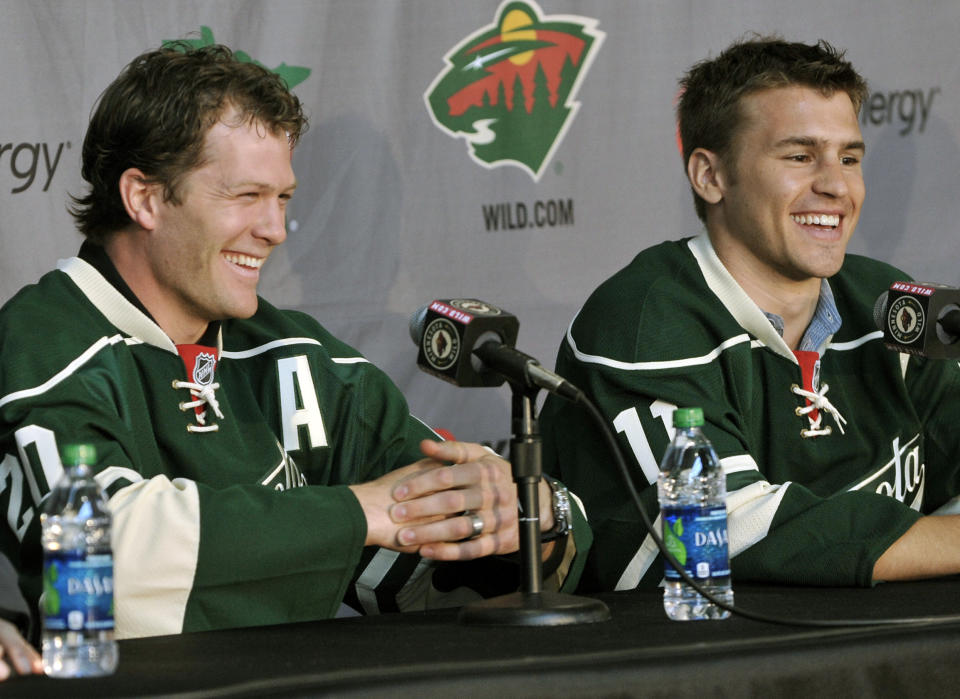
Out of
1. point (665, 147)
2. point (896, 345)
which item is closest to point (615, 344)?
point (896, 345)

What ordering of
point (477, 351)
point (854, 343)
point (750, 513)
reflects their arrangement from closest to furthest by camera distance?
1. point (477, 351)
2. point (750, 513)
3. point (854, 343)

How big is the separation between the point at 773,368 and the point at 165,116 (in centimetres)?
114

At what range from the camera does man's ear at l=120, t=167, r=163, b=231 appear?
2.30m

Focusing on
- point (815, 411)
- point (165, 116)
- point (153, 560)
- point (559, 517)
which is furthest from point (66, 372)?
point (815, 411)

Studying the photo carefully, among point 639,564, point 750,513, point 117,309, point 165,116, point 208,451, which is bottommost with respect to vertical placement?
point 639,564

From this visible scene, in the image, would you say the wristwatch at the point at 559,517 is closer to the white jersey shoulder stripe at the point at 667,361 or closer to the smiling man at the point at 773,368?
the smiling man at the point at 773,368

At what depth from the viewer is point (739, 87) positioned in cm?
266

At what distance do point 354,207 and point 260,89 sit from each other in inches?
30.3

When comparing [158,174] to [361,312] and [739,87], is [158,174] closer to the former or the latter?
[361,312]

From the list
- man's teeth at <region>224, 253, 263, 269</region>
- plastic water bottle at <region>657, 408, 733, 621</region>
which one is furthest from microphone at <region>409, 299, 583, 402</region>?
man's teeth at <region>224, 253, 263, 269</region>

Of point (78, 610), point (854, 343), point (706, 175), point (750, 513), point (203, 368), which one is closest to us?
point (78, 610)

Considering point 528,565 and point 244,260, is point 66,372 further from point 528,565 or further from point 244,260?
point 528,565

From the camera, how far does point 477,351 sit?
67.4 inches

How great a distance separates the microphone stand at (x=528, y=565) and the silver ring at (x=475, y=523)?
0.28 m
